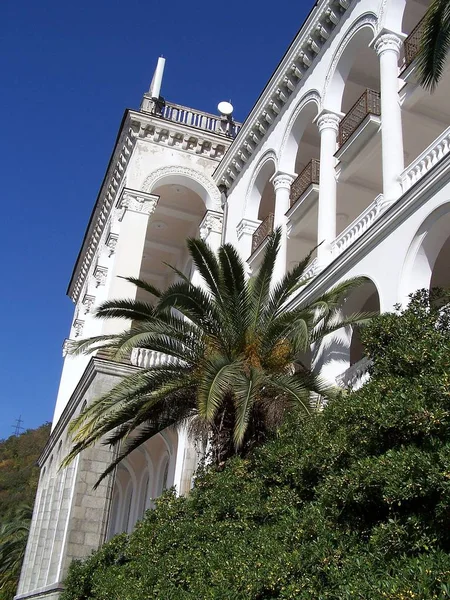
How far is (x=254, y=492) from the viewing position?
29.9 ft

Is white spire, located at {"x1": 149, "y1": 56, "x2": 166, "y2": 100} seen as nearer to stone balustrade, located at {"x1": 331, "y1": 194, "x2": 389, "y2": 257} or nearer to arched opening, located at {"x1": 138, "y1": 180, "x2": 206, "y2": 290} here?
arched opening, located at {"x1": 138, "y1": 180, "x2": 206, "y2": 290}

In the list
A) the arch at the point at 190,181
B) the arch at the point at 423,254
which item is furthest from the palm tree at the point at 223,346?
the arch at the point at 190,181

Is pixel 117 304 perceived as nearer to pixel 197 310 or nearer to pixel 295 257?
pixel 197 310

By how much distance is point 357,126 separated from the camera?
1465 cm

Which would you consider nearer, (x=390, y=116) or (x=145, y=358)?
(x=390, y=116)

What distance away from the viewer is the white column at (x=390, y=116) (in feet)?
42.1

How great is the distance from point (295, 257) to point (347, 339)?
696 cm

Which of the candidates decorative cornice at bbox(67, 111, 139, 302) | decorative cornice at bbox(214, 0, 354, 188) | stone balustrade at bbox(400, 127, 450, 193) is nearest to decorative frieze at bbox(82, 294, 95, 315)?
decorative cornice at bbox(67, 111, 139, 302)

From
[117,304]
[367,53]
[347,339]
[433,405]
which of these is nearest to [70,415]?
[117,304]

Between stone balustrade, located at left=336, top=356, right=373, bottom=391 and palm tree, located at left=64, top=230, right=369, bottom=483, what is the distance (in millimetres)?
585

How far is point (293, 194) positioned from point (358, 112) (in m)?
2.94

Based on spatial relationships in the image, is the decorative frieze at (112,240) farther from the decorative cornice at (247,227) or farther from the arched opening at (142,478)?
the arched opening at (142,478)

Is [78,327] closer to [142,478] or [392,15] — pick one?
[142,478]

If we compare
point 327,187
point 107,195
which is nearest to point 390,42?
point 327,187
